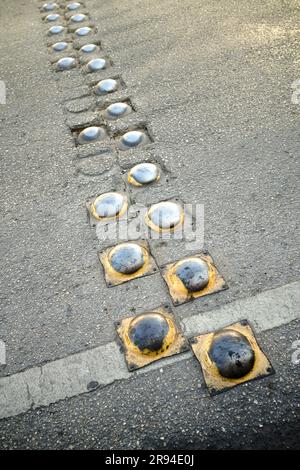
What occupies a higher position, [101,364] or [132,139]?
[132,139]

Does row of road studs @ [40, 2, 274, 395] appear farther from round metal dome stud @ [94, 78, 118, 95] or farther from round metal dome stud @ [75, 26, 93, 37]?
round metal dome stud @ [75, 26, 93, 37]

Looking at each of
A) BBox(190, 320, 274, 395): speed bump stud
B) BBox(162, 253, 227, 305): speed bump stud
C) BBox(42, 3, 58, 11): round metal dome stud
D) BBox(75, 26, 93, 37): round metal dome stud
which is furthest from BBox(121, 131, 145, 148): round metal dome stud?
BBox(42, 3, 58, 11): round metal dome stud

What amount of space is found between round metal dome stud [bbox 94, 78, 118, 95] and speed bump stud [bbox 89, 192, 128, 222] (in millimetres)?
1507

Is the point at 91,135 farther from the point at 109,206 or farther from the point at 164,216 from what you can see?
the point at 164,216

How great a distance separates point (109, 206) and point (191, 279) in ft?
2.67

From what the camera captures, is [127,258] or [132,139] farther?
[132,139]

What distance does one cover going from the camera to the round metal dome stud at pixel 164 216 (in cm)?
240

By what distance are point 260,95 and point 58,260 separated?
2270mm

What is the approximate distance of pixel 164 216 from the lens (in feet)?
7.97

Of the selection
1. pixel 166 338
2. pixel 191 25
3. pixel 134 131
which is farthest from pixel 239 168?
pixel 191 25

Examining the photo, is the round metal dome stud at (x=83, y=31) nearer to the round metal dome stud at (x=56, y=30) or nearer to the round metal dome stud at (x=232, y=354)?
the round metal dome stud at (x=56, y=30)

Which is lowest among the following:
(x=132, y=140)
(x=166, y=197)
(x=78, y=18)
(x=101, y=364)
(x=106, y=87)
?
(x=101, y=364)

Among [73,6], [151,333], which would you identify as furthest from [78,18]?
[151,333]
